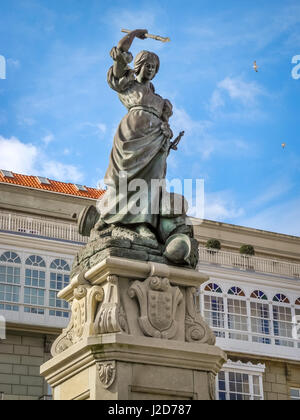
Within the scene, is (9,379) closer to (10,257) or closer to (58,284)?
(58,284)

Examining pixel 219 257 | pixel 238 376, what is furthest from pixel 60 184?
pixel 238 376

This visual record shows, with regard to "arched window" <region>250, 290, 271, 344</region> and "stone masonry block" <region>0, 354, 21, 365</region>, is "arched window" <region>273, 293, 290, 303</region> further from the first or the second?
"stone masonry block" <region>0, 354, 21, 365</region>

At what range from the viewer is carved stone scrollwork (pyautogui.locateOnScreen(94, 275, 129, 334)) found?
10656 millimetres

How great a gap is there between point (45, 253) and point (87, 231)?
26954 millimetres

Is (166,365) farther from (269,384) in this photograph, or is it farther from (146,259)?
(269,384)

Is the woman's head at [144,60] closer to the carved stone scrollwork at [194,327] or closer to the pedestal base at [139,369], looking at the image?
the carved stone scrollwork at [194,327]

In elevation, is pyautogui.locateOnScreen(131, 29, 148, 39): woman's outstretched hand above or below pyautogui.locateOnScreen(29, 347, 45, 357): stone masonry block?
below

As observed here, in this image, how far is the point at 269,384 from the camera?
133 feet

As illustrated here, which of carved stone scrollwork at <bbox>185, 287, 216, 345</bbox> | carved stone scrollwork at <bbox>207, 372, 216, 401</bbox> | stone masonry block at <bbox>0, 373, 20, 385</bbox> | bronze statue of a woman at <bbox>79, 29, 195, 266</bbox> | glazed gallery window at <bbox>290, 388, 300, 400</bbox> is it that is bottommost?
carved stone scrollwork at <bbox>207, 372, 216, 401</bbox>

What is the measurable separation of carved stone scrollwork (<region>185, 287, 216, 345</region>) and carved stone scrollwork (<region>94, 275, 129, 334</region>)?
2.75ft

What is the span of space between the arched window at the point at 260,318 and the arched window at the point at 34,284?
32.0 ft

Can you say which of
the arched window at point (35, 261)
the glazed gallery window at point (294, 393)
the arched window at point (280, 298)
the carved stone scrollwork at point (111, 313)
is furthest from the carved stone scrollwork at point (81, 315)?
the arched window at point (280, 298)

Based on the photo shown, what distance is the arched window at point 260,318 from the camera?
41.5 m

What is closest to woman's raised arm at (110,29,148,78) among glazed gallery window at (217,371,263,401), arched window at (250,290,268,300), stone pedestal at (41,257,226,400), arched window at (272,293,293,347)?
stone pedestal at (41,257,226,400)
